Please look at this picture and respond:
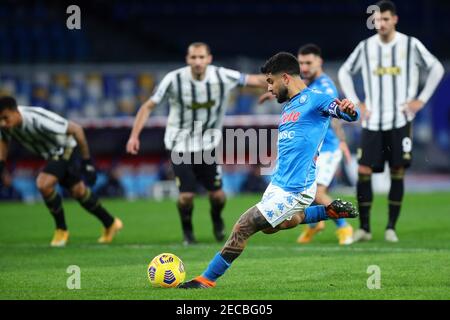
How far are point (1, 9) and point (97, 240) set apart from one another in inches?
616

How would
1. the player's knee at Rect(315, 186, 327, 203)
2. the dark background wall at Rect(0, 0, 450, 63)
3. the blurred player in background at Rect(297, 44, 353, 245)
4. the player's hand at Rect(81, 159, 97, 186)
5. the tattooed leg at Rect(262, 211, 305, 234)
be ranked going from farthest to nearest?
1. the dark background wall at Rect(0, 0, 450, 63)
2. the player's hand at Rect(81, 159, 97, 186)
3. the blurred player in background at Rect(297, 44, 353, 245)
4. the player's knee at Rect(315, 186, 327, 203)
5. the tattooed leg at Rect(262, 211, 305, 234)

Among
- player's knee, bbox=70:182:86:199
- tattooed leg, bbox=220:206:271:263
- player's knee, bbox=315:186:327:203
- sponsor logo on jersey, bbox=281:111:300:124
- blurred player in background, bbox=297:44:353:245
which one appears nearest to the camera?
tattooed leg, bbox=220:206:271:263

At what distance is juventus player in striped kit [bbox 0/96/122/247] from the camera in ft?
40.3

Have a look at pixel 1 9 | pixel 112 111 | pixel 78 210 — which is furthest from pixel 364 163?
pixel 1 9

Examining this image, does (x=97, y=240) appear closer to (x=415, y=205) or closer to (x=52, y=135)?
(x=52, y=135)

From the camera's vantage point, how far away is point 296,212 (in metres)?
8.27

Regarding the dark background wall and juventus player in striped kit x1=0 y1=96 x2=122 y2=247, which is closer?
juventus player in striped kit x1=0 y1=96 x2=122 y2=247

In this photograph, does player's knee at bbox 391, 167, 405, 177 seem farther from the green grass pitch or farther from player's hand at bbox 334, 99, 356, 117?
player's hand at bbox 334, 99, 356, 117

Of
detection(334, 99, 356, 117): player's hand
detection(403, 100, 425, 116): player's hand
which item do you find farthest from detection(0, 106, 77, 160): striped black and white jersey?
detection(334, 99, 356, 117): player's hand

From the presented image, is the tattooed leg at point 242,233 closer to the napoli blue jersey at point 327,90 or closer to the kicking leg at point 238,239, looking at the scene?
the kicking leg at point 238,239

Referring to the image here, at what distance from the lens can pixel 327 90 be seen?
39.1ft

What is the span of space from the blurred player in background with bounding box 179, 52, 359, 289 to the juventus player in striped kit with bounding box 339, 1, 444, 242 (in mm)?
4037

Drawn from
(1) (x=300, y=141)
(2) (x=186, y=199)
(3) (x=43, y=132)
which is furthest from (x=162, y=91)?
(1) (x=300, y=141)

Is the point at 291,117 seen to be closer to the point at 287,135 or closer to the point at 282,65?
the point at 287,135
